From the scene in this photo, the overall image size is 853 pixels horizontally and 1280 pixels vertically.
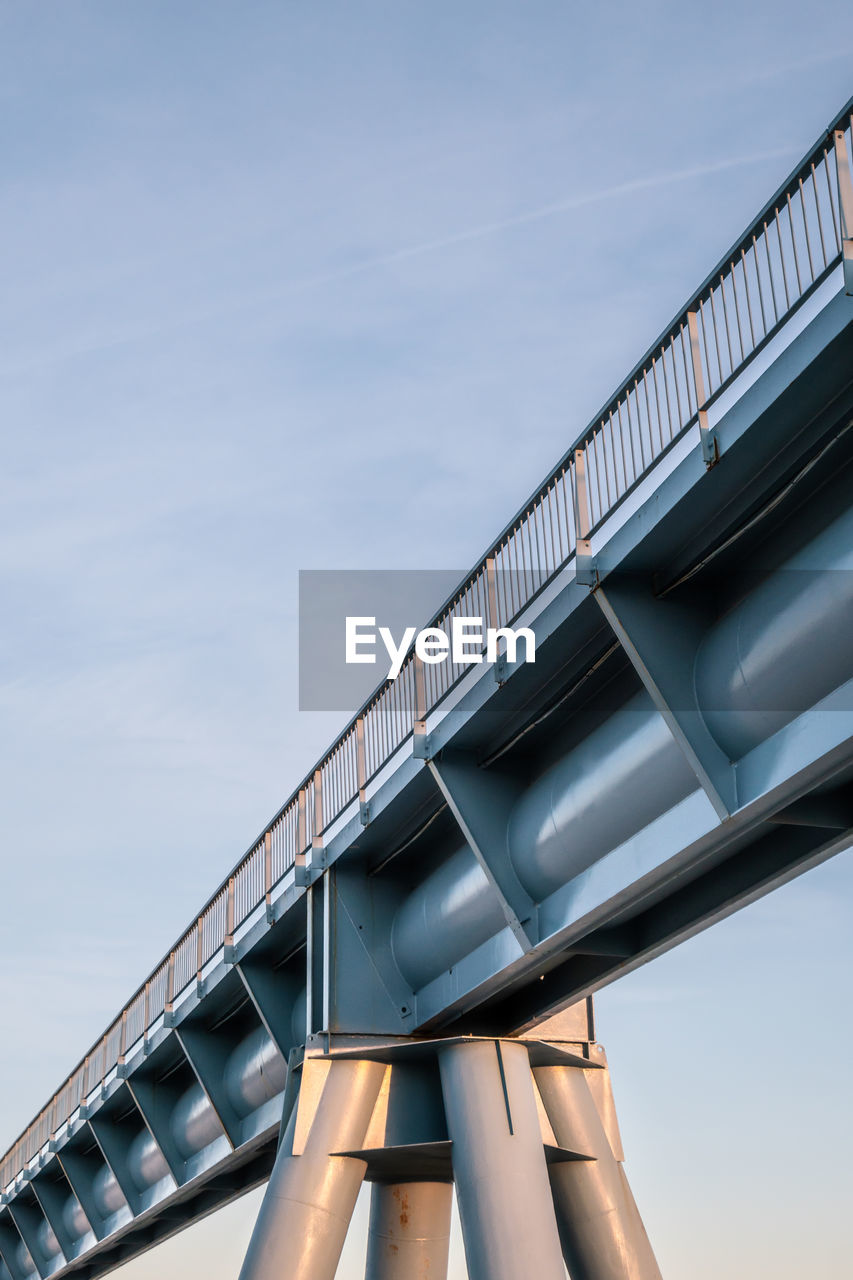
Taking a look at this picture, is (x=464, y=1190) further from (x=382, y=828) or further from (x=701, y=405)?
(x=701, y=405)

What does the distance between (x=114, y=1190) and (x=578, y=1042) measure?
18.6 metres

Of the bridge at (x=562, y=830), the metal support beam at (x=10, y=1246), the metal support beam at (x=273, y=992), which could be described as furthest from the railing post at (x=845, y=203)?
the metal support beam at (x=10, y=1246)

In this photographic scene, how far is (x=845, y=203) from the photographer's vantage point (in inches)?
381

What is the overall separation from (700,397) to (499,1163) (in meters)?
7.95

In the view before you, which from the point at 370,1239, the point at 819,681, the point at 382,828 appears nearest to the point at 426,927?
the point at 382,828

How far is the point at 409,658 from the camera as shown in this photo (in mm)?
15875

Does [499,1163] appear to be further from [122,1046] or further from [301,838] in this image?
[122,1046]

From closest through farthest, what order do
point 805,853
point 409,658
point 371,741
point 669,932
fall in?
point 805,853
point 669,932
point 409,658
point 371,741

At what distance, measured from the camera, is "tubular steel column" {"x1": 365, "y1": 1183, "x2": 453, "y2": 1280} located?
17.1m

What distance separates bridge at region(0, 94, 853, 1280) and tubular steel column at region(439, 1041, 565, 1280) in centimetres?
3

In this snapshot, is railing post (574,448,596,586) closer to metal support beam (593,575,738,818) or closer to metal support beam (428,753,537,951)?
metal support beam (593,575,738,818)

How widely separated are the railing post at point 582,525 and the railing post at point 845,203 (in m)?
3.43

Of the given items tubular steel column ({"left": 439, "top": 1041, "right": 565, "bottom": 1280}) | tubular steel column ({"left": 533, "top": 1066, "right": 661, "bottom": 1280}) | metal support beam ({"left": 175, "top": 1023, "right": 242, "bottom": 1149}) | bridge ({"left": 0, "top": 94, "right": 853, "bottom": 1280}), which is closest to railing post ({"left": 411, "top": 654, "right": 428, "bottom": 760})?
bridge ({"left": 0, "top": 94, "right": 853, "bottom": 1280})

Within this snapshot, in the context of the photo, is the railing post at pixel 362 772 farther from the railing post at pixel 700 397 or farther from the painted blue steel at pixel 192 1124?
the railing post at pixel 700 397
